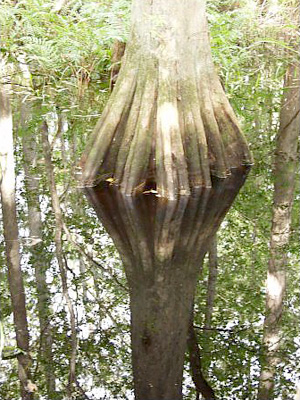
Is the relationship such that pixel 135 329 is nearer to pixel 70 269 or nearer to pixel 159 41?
pixel 70 269

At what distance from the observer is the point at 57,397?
2947mm

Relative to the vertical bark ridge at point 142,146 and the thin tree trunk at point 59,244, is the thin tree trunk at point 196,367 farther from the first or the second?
the vertical bark ridge at point 142,146

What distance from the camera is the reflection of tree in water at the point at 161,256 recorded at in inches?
130

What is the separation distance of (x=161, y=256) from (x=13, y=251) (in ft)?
3.17

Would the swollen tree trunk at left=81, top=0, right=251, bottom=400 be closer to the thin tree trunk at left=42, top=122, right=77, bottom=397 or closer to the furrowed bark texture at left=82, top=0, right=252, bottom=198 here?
the furrowed bark texture at left=82, top=0, right=252, bottom=198

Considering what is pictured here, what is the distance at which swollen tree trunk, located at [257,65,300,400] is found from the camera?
10.9ft

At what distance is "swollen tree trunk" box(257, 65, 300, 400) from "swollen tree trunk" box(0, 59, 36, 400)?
1103mm

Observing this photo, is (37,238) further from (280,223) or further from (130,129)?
(280,223)

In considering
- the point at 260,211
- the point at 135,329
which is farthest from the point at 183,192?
the point at 135,329

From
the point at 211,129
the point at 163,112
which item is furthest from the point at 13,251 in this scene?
the point at 211,129

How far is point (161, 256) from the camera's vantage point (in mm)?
4188

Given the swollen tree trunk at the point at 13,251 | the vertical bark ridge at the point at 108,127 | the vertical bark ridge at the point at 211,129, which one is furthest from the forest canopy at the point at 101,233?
the vertical bark ridge at the point at 211,129

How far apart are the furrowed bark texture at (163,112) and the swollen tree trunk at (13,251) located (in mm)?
938

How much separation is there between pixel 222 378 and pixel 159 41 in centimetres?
316
